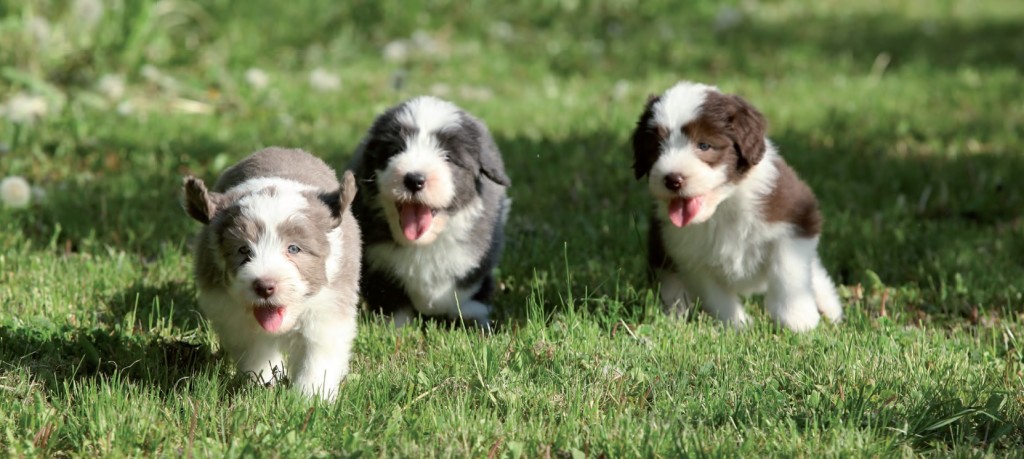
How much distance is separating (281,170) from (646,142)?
179 centimetres

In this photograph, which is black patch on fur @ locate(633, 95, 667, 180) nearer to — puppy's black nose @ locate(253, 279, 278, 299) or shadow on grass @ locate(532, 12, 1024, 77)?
puppy's black nose @ locate(253, 279, 278, 299)

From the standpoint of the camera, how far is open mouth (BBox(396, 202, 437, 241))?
551 cm

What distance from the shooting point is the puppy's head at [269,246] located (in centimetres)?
437

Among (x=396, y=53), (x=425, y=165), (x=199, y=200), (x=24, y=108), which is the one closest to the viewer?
(x=199, y=200)

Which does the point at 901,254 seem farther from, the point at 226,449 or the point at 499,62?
the point at 499,62

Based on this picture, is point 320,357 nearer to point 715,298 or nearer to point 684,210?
point 684,210

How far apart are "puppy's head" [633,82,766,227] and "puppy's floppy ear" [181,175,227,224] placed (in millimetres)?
2052

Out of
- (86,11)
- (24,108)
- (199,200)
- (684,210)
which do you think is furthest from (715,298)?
(86,11)

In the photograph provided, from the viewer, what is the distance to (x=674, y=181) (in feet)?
17.7

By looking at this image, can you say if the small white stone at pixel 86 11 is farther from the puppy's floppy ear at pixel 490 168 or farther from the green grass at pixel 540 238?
the puppy's floppy ear at pixel 490 168

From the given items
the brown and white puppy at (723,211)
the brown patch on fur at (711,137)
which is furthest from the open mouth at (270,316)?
the brown patch on fur at (711,137)

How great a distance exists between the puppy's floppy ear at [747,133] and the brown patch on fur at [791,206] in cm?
21

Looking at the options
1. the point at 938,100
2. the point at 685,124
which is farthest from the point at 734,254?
the point at 938,100

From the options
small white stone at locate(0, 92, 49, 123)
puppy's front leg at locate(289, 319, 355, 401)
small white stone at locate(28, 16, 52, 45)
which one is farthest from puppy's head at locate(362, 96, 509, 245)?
small white stone at locate(28, 16, 52, 45)
